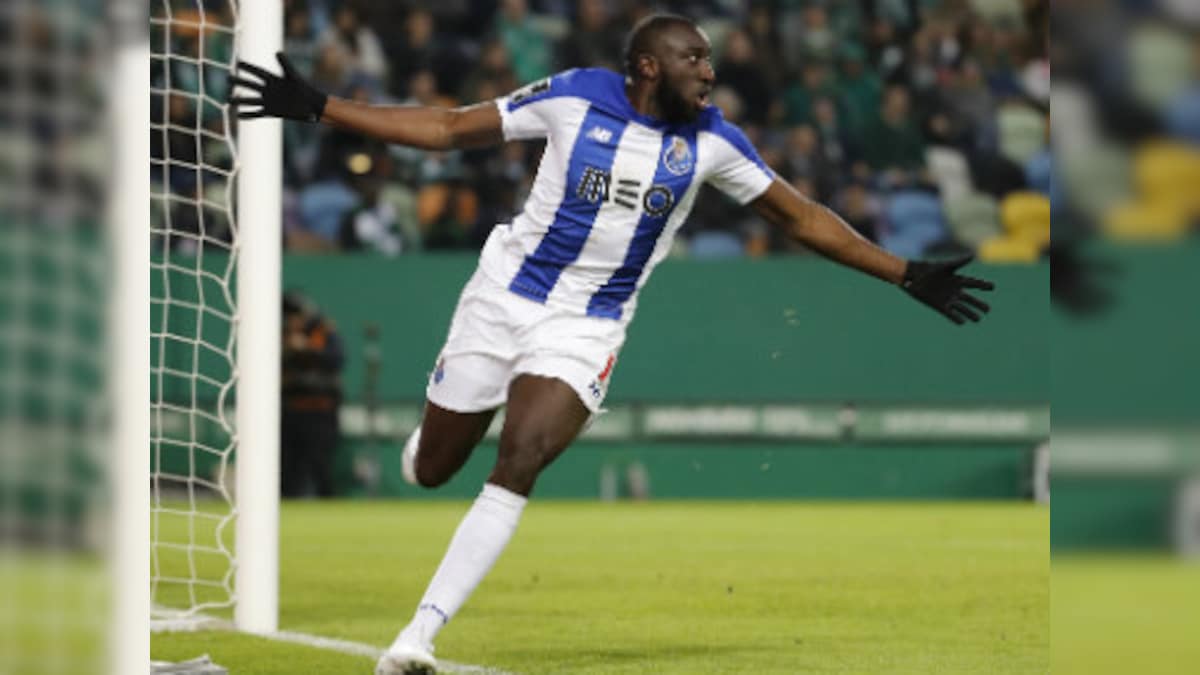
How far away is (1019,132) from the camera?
64.0ft

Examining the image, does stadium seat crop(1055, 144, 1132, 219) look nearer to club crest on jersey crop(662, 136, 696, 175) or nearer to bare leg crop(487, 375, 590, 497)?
bare leg crop(487, 375, 590, 497)

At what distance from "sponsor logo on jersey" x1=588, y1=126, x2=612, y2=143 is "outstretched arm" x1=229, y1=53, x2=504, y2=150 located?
327 millimetres

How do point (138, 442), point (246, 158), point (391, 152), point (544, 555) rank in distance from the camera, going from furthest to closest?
point (391, 152), point (544, 555), point (246, 158), point (138, 442)

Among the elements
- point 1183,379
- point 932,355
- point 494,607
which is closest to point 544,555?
point 494,607

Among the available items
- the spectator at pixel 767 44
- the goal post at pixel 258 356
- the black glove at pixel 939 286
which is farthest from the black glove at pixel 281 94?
the spectator at pixel 767 44

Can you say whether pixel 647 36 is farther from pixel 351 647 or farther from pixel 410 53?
pixel 410 53

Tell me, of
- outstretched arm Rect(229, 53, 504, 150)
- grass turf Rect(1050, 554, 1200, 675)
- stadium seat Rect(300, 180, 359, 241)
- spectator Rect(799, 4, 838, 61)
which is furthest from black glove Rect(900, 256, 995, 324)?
spectator Rect(799, 4, 838, 61)

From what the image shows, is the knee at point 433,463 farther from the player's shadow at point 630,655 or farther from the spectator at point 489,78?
Answer: the spectator at point 489,78

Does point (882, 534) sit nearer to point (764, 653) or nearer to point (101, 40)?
point (764, 653)

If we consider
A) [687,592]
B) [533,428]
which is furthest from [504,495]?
[687,592]

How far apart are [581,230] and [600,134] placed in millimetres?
358

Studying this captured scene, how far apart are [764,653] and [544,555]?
4991mm

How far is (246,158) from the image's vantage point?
8.34m

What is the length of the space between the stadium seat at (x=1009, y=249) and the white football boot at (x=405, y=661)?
45.4 ft
